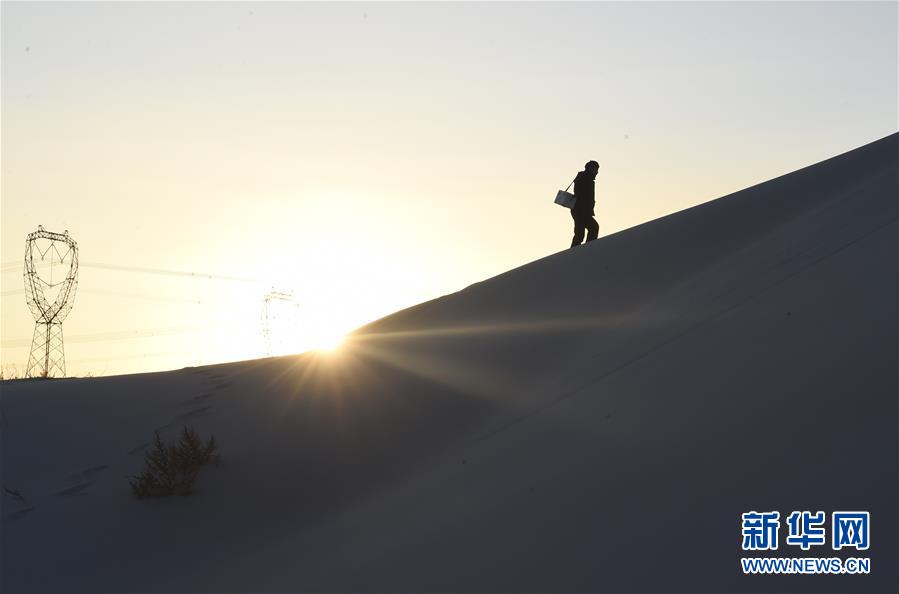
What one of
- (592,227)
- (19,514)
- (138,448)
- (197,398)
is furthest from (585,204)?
(19,514)

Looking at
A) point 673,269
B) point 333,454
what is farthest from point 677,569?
point 673,269

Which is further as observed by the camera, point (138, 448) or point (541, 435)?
point (138, 448)

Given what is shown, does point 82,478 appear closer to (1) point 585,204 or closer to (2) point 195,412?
(2) point 195,412

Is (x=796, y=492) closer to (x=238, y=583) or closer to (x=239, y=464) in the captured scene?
(x=238, y=583)

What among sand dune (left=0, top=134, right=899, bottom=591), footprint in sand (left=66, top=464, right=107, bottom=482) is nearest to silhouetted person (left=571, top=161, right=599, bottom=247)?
sand dune (left=0, top=134, right=899, bottom=591)

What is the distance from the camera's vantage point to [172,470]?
688 cm

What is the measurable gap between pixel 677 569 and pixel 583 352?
338 centimetres

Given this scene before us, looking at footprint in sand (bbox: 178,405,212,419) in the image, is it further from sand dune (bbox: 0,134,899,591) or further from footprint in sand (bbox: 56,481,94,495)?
footprint in sand (bbox: 56,481,94,495)

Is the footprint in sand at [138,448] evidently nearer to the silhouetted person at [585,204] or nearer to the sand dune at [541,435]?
the sand dune at [541,435]

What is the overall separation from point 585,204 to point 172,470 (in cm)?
758

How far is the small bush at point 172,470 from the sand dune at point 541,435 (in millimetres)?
106

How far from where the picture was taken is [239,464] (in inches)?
281

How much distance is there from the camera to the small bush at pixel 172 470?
6.80m

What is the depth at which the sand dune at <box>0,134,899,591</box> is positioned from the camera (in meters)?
4.25
